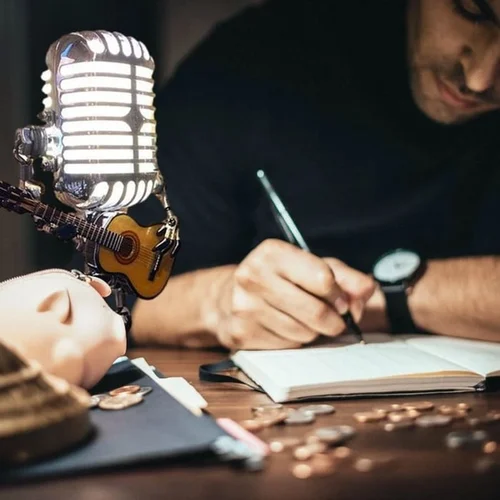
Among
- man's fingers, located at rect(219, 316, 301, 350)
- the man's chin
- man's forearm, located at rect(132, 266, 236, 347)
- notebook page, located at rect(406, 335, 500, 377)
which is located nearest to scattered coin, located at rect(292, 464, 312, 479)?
notebook page, located at rect(406, 335, 500, 377)

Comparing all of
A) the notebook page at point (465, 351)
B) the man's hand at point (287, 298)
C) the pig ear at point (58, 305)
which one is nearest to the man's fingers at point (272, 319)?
the man's hand at point (287, 298)

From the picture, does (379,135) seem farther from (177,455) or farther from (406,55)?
(177,455)

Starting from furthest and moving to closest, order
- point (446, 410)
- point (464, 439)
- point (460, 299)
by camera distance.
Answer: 1. point (460, 299)
2. point (446, 410)
3. point (464, 439)

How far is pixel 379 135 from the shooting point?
4.75 feet

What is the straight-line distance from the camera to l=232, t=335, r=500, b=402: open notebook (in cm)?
87

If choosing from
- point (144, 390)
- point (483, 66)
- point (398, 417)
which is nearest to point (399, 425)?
point (398, 417)

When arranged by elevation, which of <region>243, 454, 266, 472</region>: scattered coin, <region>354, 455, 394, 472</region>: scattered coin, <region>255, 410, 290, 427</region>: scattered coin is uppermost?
<region>243, 454, 266, 472</region>: scattered coin

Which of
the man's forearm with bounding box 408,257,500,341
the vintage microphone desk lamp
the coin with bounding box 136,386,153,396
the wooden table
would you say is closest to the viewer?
the wooden table

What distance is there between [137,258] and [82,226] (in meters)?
0.08

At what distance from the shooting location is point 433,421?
30.5 inches

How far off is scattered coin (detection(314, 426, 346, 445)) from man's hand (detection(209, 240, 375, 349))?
344 millimetres

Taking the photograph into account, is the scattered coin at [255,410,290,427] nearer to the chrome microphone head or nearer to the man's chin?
the chrome microphone head

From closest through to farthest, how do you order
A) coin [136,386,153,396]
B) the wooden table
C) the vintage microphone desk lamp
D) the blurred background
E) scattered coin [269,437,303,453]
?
the wooden table → scattered coin [269,437,303,453] → coin [136,386,153,396] → the vintage microphone desk lamp → the blurred background

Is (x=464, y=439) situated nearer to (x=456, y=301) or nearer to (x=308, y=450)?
(x=308, y=450)
